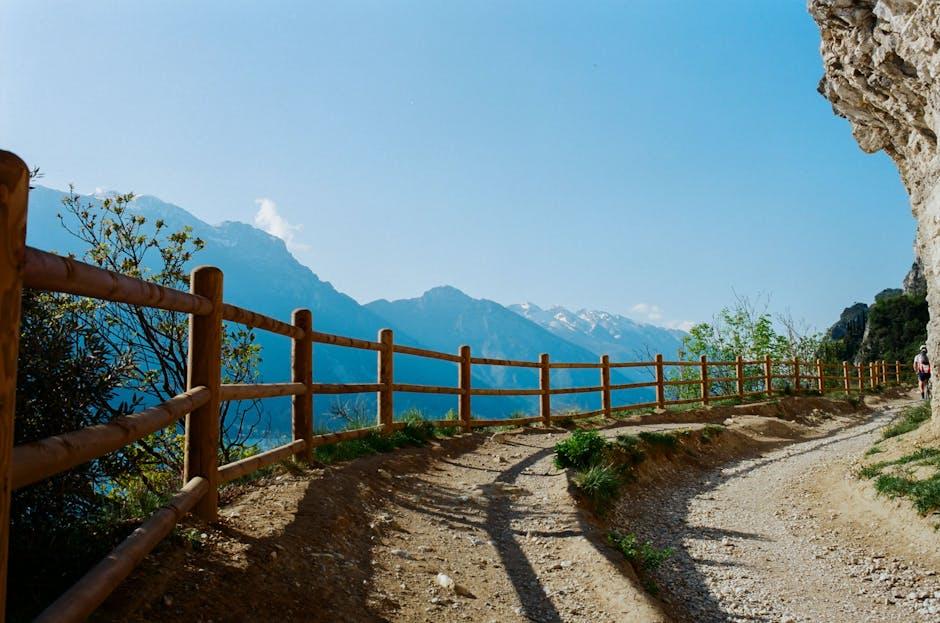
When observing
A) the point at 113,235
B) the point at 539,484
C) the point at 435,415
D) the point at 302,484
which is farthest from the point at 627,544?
the point at 113,235

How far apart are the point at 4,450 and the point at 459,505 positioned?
4840 millimetres

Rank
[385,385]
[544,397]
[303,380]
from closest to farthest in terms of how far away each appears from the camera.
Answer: [303,380] < [385,385] < [544,397]

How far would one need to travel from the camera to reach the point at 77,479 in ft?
9.69

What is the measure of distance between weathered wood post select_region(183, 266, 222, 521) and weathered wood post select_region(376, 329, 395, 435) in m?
4.62

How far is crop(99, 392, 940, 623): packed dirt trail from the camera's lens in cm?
325

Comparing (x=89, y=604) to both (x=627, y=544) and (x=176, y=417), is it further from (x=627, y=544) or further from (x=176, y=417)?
(x=627, y=544)

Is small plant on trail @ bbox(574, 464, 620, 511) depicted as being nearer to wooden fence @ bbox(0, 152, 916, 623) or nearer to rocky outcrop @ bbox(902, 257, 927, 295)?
wooden fence @ bbox(0, 152, 916, 623)

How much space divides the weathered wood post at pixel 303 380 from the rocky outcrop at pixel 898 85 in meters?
8.37

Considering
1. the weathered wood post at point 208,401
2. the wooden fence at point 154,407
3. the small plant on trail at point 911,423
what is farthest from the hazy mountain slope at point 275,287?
the weathered wood post at point 208,401

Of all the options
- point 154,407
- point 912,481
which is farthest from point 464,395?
point 154,407

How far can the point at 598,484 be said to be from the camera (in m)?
7.07

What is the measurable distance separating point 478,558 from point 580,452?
11.1 ft

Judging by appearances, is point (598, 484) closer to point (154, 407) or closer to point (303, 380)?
point (303, 380)

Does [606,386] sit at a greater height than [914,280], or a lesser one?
lesser
